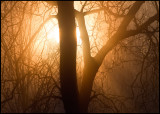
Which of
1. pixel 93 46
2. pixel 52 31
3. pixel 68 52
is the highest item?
pixel 52 31

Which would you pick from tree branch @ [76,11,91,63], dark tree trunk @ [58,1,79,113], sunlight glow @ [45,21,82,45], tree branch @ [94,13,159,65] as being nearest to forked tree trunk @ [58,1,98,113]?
dark tree trunk @ [58,1,79,113]

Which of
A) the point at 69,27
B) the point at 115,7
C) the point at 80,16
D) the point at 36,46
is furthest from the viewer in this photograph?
the point at 36,46

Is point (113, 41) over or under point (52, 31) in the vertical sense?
under

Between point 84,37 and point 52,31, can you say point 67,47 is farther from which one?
point 52,31

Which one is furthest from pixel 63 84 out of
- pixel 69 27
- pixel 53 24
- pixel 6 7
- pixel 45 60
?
pixel 6 7

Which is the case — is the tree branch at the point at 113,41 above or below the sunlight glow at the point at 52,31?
below

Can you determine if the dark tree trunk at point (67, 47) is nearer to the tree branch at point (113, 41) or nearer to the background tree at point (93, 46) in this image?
the background tree at point (93, 46)

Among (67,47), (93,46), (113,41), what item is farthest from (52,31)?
(67,47)

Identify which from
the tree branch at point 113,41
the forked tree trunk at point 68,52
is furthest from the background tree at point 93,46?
the forked tree trunk at point 68,52

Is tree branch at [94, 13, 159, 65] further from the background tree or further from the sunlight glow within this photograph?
the sunlight glow

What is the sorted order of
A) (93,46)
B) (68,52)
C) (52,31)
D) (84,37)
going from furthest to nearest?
1. (52,31)
2. (93,46)
3. (84,37)
4. (68,52)

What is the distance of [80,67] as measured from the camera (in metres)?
4.46

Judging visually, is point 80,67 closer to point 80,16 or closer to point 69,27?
point 80,16

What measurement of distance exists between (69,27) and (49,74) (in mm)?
1005
